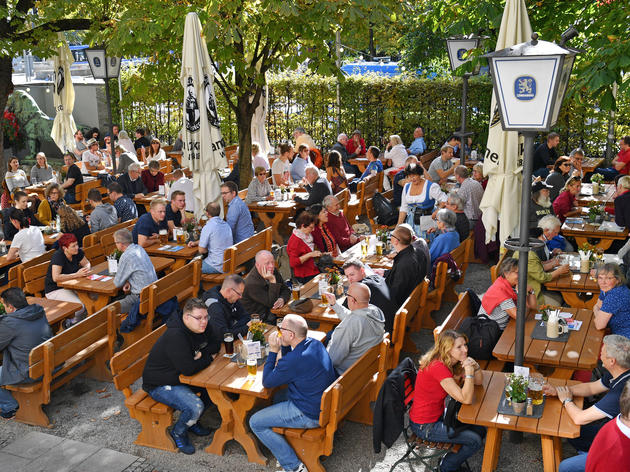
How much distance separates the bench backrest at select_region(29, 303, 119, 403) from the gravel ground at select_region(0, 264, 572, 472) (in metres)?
0.40

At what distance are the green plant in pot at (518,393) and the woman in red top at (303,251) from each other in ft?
13.8

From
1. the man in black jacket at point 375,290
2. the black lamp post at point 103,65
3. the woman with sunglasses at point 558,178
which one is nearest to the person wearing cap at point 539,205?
the woman with sunglasses at point 558,178

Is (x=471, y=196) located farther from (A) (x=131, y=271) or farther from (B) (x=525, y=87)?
(B) (x=525, y=87)

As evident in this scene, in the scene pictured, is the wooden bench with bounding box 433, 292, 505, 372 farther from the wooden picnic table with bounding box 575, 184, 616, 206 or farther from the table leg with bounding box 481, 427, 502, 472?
the wooden picnic table with bounding box 575, 184, 616, 206

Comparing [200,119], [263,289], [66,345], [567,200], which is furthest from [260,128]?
[66,345]

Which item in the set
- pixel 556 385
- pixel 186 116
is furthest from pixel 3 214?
pixel 556 385

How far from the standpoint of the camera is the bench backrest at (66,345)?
22.6 ft

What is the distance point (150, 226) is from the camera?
10398 mm

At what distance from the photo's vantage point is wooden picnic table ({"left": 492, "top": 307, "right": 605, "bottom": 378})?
6422mm

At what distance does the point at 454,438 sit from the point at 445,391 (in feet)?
1.32

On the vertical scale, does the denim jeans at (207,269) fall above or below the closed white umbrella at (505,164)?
below

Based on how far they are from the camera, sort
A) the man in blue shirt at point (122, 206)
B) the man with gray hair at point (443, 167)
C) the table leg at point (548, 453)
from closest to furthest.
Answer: the table leg at point (548, 453), the man in blue shirt at point (122, 206), the man with gray hair at point (443, 167)

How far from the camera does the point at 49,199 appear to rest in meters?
11.7

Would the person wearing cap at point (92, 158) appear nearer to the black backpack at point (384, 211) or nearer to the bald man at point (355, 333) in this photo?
the black backpack at point (384, 211)
